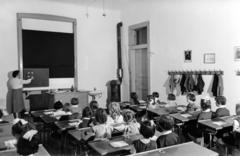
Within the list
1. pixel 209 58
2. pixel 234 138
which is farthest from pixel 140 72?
pixel 234 138

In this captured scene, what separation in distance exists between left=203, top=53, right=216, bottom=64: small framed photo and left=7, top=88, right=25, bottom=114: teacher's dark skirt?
495cm

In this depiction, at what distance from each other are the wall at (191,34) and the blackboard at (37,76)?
10.7 ft

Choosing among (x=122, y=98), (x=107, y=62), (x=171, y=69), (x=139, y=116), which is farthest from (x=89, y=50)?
(x=139, y=116)

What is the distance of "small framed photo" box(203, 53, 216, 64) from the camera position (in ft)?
19.6

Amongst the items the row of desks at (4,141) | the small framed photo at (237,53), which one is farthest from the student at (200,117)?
the row of desks at (4,141)

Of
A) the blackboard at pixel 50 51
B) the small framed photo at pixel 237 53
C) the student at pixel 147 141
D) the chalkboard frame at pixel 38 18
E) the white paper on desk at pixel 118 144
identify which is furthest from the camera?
the blackboard at pixel 50 51

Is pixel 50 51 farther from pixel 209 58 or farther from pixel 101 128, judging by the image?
pixel 101 128

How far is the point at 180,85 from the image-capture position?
6.68 metres

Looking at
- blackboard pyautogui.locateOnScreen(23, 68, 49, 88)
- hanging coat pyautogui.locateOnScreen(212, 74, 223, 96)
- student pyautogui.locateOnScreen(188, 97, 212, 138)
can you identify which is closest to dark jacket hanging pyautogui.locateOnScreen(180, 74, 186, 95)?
hanging coat pyautogui.locateOnScreen(212, 74, 223, 96)

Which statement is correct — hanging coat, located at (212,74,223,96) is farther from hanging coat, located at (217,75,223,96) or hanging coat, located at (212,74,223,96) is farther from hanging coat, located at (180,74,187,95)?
hanging coat, located at (180,74,187,95)

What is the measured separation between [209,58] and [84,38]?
13.3 ft

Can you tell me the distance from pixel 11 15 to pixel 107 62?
3399 millimetres

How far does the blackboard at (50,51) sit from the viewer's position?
22.9ft

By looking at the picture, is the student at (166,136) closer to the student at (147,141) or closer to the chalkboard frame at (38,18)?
the student at (147,141)
